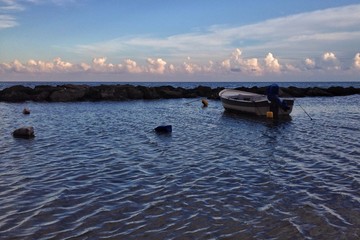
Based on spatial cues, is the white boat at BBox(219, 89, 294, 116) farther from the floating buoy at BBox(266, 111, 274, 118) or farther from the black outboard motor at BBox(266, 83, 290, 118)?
the floating buoy at BBox(266, 111, 274, 118)

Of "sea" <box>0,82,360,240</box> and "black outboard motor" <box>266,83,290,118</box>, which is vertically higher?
"black outboard motor" <box>266,83,290,118</box>

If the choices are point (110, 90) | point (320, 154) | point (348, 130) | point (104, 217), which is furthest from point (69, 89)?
point (104, 217)

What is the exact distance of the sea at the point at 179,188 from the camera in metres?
6.81

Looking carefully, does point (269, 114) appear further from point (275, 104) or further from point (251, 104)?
point (251, 104)

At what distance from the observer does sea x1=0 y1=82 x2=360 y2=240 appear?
6809mm

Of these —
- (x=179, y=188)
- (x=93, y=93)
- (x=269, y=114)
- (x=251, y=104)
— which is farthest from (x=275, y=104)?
(x=93, y=93)

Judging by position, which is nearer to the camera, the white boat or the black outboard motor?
the black outboard motor

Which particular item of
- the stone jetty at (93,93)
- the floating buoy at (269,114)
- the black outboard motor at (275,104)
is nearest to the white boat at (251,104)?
the black outboard motor at (275,104)

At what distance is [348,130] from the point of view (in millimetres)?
21141

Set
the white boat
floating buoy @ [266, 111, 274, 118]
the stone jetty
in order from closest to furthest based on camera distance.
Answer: floating buoy @ [266, 111, 274, 118] → the white boat → the stone jetty

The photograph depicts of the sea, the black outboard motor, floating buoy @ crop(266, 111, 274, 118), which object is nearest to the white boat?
the black outboard motor

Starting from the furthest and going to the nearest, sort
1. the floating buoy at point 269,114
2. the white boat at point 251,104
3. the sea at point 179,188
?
the white boat at point 251,104
the floating buoy at point 269,114
the sea at point 179,188

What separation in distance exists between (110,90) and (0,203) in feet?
149

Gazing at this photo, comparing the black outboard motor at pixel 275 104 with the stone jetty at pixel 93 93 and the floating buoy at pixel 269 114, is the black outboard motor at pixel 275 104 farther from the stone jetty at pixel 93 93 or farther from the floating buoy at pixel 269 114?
the stone jetty at pixel 93 93
